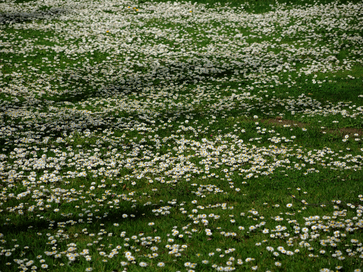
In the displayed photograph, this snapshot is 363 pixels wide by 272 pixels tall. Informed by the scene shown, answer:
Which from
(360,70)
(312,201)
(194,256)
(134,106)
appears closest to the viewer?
(194,256)

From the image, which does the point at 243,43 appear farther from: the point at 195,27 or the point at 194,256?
the point at 194,256

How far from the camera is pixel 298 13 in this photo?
22.9m

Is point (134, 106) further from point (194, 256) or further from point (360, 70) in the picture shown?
point (360, 70)

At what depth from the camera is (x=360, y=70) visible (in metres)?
15.1

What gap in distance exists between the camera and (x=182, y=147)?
917cm

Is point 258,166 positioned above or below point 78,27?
below

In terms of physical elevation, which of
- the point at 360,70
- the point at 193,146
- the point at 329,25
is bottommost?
the point at 193,146

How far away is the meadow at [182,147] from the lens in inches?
199

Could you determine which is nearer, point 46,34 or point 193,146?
point 193,146

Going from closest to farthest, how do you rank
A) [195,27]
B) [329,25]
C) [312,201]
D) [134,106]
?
[312,201]
[134,106]
[329,25]
[195,27]

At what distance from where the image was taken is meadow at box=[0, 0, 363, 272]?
5.05 meters

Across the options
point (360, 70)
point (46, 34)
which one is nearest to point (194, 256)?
point (360, 70)

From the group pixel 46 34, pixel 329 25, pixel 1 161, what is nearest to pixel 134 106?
pixel 1 161

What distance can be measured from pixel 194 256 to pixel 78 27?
19.8 metres
